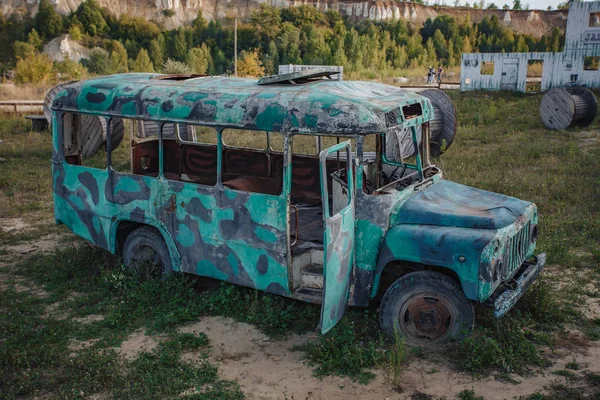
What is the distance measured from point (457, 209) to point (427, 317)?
1.14 m

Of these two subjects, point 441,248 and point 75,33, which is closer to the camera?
point 441,248

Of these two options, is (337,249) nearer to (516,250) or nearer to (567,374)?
(516,250)

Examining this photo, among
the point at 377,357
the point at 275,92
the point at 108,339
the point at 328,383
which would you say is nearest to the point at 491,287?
the point at 377,357

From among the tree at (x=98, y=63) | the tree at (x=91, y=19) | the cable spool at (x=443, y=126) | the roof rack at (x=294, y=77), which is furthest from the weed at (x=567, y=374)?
the tree at (x=91, y=19)

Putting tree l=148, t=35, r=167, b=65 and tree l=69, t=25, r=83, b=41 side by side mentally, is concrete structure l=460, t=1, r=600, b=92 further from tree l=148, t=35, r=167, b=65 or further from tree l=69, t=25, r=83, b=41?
tree l=69, t=25, r=83, b=41

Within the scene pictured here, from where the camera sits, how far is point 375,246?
5973 millimetres

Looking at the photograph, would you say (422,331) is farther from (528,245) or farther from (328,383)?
(528,245)

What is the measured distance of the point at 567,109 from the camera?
19.8 m

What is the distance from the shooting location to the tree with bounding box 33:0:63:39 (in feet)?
226

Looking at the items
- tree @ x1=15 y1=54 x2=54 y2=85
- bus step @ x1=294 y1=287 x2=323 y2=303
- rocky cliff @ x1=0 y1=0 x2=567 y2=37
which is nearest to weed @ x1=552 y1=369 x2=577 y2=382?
bus step @ x1=294 y1=287 x2=323 y2=303

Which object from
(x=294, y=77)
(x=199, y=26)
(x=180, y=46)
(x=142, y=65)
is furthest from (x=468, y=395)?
(x=199, y=26)

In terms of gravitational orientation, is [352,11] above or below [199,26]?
above

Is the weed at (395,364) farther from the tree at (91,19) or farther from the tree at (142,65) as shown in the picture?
the tree at (91,19)

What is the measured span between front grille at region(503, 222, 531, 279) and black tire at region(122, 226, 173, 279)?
12.5 feet
